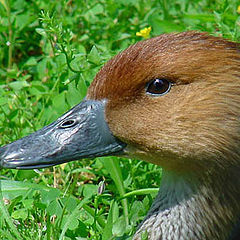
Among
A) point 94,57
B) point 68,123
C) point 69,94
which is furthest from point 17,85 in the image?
point 68,123

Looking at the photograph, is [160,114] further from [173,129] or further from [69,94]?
[69,94]

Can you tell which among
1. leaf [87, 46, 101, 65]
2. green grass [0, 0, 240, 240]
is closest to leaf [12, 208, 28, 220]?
green grass [0, 0, 240, 240]

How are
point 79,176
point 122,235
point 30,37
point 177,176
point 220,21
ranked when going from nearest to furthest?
point 177,176 < point 122,235 < point 79,176 < point 220,21 < point 30,37

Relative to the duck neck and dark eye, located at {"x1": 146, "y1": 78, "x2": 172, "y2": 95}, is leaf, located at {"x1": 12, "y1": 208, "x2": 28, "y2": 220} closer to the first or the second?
the duck neck

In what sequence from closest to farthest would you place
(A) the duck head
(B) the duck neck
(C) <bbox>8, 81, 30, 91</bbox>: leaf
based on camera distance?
(A) the duck head
(B) the duck neck
(C) <bbox>8, 81, 30, 91</bbox>: leaf

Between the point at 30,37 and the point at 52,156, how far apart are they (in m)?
2.87

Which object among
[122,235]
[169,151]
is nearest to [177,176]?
[169,151]

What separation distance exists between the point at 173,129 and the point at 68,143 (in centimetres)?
54

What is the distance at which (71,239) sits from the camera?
12.6ft

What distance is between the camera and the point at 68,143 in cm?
346

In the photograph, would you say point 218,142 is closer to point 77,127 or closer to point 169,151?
point 169,151

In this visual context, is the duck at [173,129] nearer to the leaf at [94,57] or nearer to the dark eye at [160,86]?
the dark eye at [160,86]

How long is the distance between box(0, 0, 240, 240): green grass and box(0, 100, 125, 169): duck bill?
385 millimetres

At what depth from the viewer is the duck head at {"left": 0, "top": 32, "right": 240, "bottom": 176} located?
326cm
